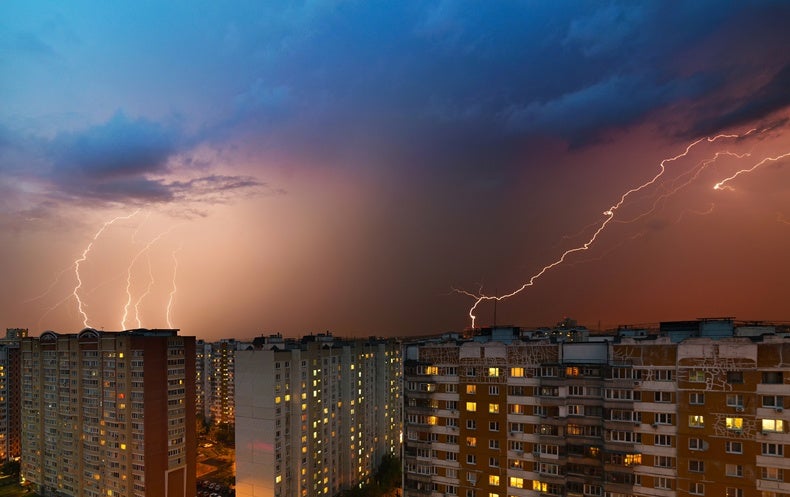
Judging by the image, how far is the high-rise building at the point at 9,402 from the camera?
69750 millimetres

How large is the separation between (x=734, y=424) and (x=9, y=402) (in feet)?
294

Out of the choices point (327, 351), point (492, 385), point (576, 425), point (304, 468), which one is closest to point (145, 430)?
point (304, 468)

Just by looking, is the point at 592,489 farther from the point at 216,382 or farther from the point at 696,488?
the point at 216,382

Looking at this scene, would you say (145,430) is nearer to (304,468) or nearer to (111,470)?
(111,470)

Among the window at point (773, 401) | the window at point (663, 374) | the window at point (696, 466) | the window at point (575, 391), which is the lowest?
the window at point (696, 466)

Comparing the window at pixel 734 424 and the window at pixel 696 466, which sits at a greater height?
the window at pixel 734 424

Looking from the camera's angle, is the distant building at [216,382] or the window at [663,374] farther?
the distant building at [216,382]

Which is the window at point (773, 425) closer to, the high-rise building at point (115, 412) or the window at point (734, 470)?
the window at point (734, 470)

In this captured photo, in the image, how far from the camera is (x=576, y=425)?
82.2 ft

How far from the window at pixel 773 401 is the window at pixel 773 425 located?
2.08 ft

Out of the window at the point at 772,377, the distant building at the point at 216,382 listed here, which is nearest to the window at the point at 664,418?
the window at the point at 772,377

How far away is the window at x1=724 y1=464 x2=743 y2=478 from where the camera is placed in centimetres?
2100

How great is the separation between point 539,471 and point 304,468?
107 feet

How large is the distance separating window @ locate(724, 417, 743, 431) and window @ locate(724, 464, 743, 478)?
1.60 m
